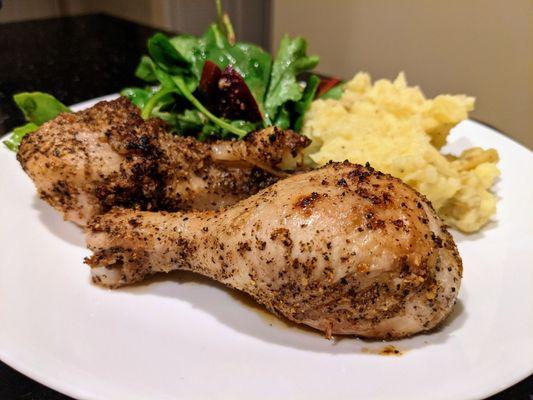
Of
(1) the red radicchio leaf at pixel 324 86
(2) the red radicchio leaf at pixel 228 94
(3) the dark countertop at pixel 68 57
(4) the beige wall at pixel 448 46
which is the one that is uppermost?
(2) the red radicchio leaf at pixel 228 94

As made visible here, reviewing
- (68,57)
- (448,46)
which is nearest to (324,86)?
(448,46)

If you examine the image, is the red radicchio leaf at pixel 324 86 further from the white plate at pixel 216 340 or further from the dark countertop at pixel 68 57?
the dark countertop at pixel 68 57

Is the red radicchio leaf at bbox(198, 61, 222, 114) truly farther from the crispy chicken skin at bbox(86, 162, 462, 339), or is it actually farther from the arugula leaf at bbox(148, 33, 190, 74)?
the crispy chicken skin at bbox(86, 162, 462, 339)

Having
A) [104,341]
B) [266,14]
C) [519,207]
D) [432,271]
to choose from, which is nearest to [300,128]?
[519,207]

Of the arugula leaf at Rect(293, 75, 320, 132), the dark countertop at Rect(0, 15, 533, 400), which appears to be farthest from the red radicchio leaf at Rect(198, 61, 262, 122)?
the dark countertop at Rect(0, 15, 533, 400)

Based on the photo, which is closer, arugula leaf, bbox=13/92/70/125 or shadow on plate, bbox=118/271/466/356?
shadow on plate, bbox=118/271/466/356

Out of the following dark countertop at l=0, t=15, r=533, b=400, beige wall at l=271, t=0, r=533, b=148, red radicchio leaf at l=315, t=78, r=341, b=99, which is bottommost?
dark countertop at l=0, t=15, r=533, b=400

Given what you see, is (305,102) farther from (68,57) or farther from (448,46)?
(68,57)

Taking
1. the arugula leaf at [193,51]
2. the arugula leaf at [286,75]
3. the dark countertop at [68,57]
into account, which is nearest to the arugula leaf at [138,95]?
the arugula leaf at [193,51]
